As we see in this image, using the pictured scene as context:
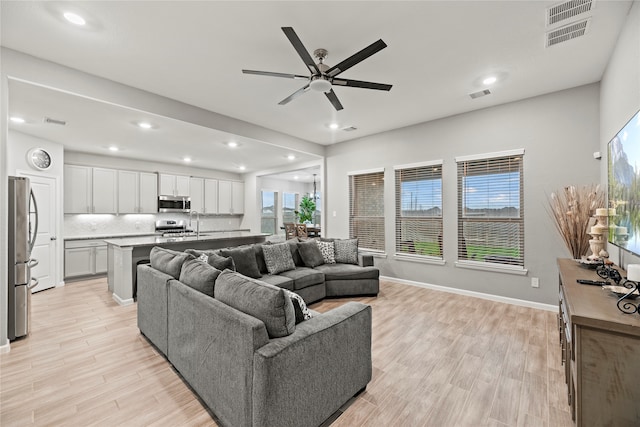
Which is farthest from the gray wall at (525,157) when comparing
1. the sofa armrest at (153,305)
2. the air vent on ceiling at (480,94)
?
the sofa armrest at (153,305)

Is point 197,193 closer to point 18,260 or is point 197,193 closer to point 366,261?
point 18,260

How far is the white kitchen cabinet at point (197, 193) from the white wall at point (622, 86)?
817 centimetres

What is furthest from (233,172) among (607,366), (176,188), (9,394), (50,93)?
(607,366)

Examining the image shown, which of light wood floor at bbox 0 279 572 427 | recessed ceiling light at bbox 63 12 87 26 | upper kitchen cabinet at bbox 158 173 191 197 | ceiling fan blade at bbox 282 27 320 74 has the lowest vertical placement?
light wood floor at bbox 0 279 572 427

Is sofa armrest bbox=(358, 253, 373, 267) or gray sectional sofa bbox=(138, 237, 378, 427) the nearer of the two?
gray sectional sofa bbox=(138, 237, 378, 427)

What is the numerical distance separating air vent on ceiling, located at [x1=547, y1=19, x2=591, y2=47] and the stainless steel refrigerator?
5522 mm

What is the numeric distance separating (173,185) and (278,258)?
4799 millimetres

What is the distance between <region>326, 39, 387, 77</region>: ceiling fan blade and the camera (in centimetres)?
207

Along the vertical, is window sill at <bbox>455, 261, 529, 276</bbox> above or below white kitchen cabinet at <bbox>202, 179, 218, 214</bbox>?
below

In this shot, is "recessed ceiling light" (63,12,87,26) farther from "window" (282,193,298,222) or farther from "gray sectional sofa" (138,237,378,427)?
"window" (282,193,298,222)

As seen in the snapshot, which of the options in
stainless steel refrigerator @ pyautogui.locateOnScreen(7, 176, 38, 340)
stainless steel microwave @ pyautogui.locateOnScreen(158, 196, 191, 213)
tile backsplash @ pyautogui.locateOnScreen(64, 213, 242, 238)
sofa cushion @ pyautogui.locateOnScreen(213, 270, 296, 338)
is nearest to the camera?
sofa cushion @ pyautogui.locateOnScreen(213, 270, 296, 338)

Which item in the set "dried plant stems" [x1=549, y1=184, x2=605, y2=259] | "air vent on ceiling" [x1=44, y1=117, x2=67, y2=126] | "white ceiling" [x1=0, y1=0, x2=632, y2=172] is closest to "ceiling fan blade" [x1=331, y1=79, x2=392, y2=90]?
"white ceiling" [x1=0, y1=0, x2=632, y2=172]

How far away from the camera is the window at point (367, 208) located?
18.2 ft

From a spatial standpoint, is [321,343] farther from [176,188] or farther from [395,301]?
[176,188]
